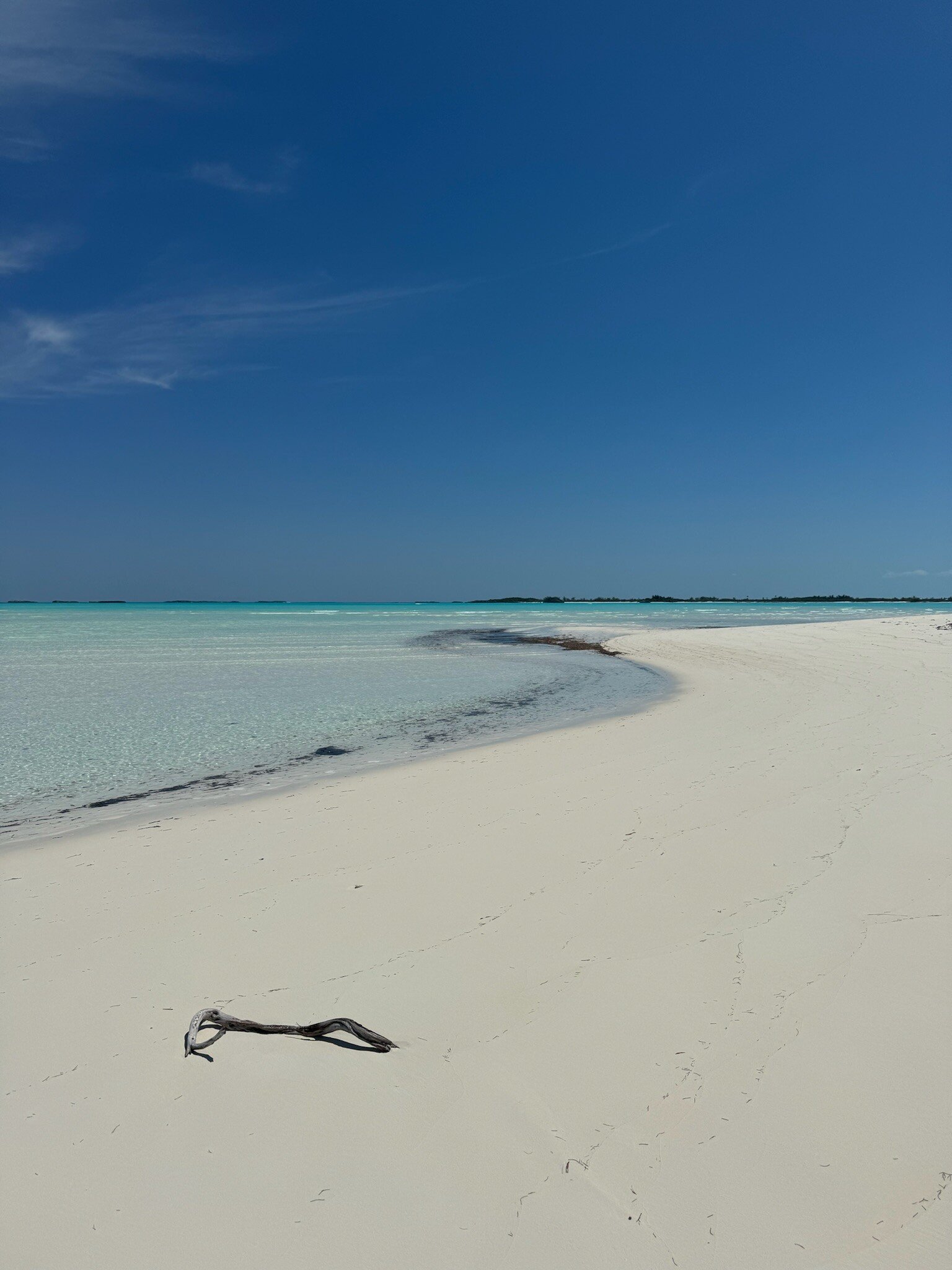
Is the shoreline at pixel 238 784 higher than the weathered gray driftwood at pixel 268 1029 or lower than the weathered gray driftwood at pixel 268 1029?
lower

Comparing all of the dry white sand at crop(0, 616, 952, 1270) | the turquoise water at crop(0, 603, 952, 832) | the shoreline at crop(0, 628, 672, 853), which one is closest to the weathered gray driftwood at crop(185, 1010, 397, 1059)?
the dry white sand at crop(0, 616, 952, 1270)

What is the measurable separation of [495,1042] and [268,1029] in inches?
39.5

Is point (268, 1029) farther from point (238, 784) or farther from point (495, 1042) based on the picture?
point (238, 784)

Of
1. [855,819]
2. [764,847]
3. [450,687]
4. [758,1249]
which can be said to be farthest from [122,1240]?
[450,687]

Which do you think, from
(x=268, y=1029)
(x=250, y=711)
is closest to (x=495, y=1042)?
(x=268, y=1029)

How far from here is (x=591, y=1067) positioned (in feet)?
8.38

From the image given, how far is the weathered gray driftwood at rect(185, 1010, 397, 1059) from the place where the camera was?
8.90 ft

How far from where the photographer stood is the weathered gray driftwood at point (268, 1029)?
2.71 meters

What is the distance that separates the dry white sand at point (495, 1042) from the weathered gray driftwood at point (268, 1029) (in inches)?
2.0

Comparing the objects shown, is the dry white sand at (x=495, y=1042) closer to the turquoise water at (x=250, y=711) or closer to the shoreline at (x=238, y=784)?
the shoreline at (x=238, y=784)

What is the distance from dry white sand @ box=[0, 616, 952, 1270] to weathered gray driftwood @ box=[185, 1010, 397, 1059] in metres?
0.05

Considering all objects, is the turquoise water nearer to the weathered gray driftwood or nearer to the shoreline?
the shoreline

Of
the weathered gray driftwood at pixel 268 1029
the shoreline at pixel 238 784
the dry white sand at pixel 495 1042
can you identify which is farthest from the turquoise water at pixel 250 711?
the weathered gray driftwood at pixel 268 1029

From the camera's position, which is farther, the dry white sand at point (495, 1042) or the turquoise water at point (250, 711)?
the turquoise water at point (250, 711)
